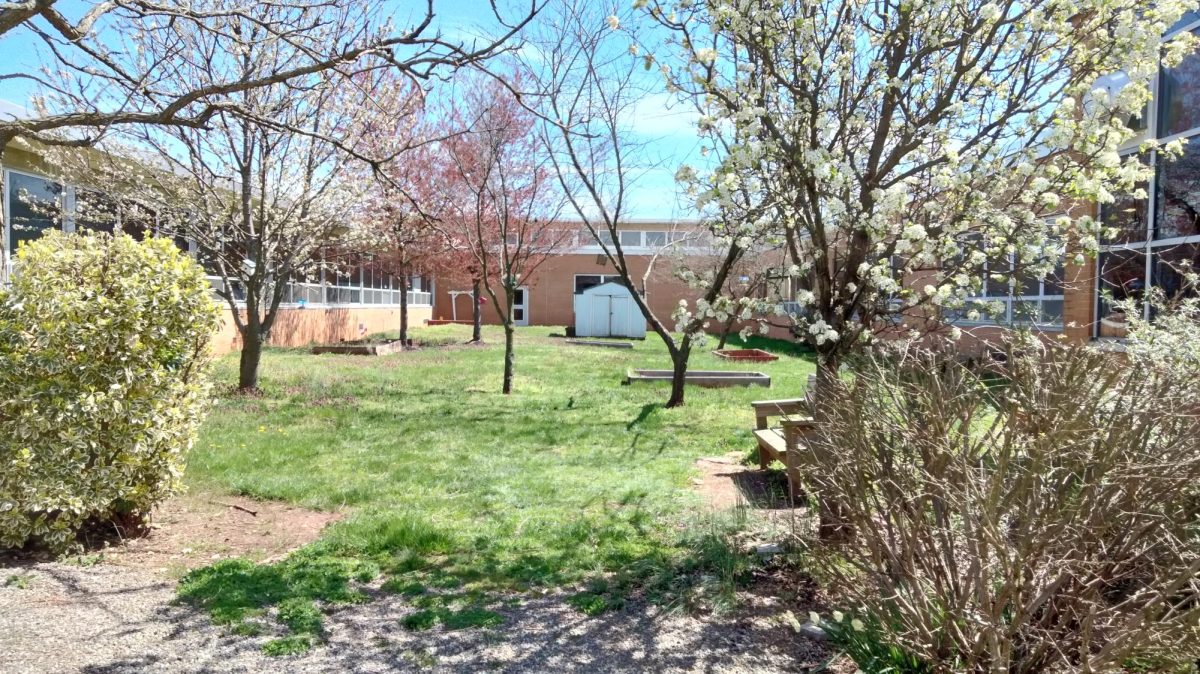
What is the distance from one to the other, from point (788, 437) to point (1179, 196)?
668 cm

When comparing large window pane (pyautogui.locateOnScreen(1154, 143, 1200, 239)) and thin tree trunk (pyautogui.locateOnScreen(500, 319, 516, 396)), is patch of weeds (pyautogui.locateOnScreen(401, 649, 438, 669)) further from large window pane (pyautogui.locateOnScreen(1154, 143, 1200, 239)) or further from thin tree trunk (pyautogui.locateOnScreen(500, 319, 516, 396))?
large window pane (pyautogui.locateOnScreen(1154, 143, 1200, 239))

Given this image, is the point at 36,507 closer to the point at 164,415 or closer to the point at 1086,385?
the point at 164,415

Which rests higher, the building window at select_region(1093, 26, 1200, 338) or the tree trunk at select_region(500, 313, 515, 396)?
the building window at select_region(1093, 26, 1200, 338)

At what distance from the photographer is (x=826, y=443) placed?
346 cm

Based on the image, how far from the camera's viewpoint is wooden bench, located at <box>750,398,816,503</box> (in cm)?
522

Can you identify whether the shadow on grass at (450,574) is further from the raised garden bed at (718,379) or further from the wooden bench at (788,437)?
the raised garden bed at (718,379)

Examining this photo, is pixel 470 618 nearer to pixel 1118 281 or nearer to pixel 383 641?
pixel 383 641

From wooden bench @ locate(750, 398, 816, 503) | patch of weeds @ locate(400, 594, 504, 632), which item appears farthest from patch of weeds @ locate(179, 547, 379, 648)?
wooden bench @ locate(750, 398, 816, 503)

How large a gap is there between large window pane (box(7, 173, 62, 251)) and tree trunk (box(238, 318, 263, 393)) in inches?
151

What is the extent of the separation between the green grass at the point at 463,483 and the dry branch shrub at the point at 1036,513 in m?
1.47

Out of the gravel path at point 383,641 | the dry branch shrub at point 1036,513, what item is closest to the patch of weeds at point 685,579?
the gravel path at point 383,641

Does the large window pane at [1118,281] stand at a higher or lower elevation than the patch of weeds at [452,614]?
higher

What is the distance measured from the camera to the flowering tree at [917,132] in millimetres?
4453

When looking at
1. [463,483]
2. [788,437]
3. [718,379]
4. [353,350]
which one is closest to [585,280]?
[353,350]
